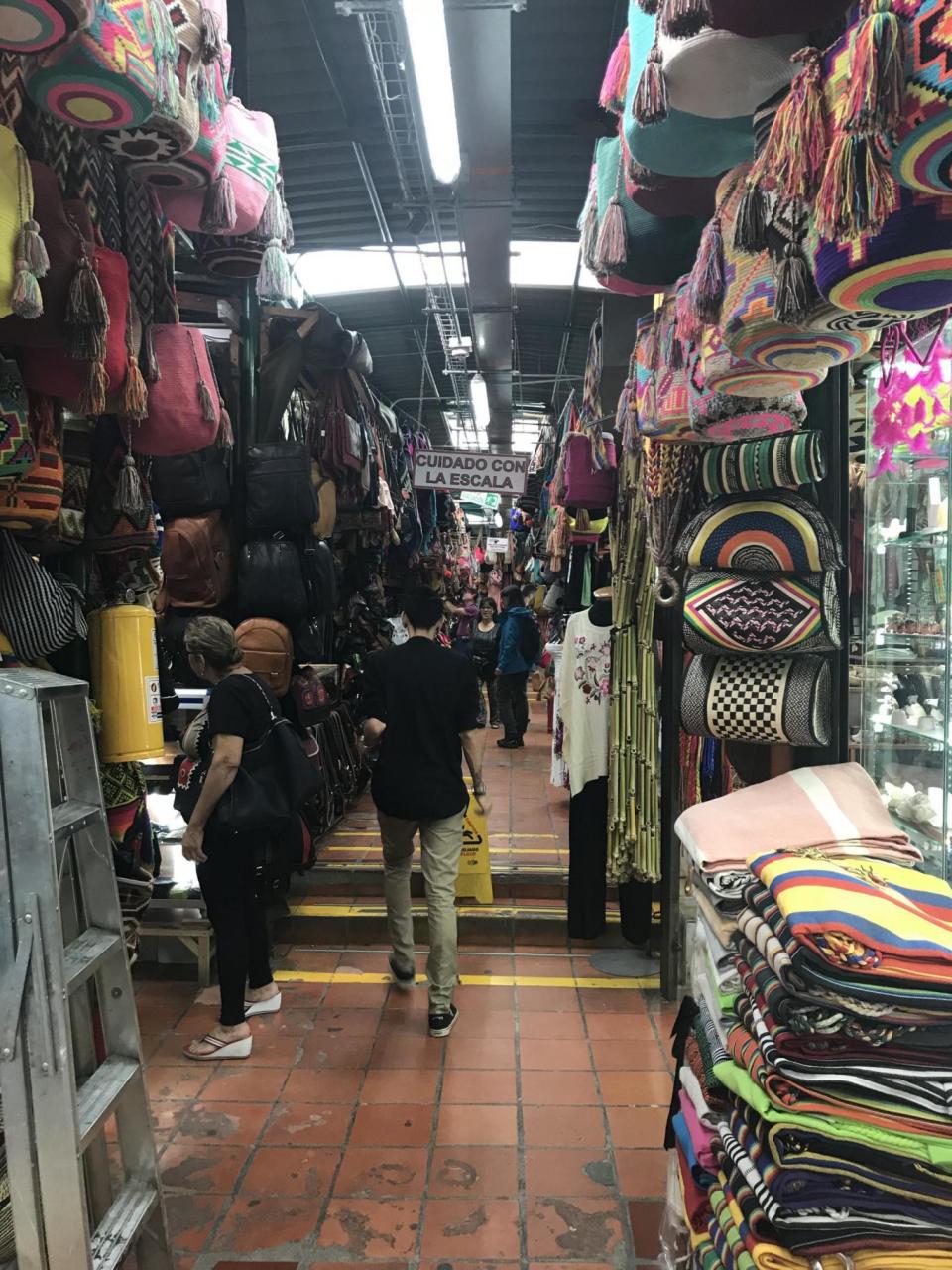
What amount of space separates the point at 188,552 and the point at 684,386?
240 cm

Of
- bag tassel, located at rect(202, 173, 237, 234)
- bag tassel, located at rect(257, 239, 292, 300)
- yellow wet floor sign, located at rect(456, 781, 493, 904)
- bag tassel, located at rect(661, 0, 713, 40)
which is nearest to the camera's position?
bag tassel, located at rect(661, 0, 713, 40)

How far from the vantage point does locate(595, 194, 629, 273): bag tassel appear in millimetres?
1919

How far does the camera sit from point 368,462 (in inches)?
211

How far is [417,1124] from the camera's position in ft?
9.13

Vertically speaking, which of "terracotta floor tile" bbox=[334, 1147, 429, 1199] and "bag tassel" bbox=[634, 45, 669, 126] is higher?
"bag tassel" bbox=[634, 45, 669, 126]

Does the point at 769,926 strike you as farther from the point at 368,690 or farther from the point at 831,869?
the point at 368,690

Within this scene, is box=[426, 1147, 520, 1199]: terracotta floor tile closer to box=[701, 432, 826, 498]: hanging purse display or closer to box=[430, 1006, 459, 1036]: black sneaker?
box=[430, 1006, 459, 1036]: black sneaker

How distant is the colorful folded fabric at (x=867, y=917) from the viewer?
105 centimetres

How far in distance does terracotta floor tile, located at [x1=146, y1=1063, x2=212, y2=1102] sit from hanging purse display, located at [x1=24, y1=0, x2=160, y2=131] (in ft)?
9.31

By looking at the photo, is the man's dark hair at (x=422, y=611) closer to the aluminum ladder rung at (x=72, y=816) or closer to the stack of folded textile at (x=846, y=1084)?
the aluminum ladder rung at (x=72, y=816)

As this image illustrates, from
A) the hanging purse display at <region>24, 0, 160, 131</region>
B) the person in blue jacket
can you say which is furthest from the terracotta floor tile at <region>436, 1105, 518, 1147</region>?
the person in blue jacket

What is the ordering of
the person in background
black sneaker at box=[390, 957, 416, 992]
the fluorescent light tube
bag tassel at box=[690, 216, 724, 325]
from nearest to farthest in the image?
bag tassel at box=[690, 216, 724, 325] < the fluorescent light tube < black sneaker at box=[390, 957, 416, 992] < the person in background

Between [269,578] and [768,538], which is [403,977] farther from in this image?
[768,538]

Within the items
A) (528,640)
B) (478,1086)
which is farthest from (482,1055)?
(528,640)
